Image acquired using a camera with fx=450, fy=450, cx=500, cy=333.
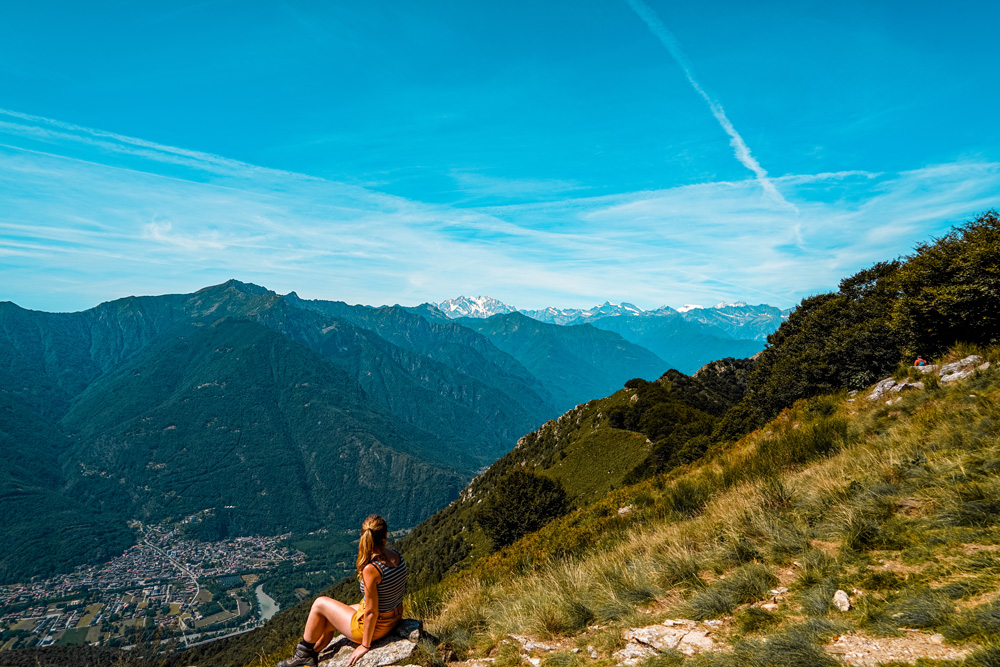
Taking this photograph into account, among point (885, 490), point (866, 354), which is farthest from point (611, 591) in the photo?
point (866, 354)

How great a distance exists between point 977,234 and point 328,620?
96.5 ft

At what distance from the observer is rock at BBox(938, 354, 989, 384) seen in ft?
45.9

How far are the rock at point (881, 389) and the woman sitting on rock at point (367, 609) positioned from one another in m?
17.4

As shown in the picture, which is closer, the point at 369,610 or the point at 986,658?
the point at 986,658

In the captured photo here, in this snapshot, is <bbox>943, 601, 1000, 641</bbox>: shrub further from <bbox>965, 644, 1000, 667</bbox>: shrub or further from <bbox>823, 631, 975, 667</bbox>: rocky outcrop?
<bbox>965, 644, 1000, 667</bbox>: shrub

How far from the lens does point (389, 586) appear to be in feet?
23.7

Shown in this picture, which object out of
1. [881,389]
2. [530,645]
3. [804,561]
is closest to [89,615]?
[530,645]

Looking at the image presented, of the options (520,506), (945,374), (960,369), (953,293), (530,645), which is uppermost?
(953,293)

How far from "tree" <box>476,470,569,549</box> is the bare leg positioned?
101 ft

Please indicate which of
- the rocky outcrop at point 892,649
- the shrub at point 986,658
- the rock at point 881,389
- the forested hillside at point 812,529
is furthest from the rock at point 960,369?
the shrub at point 986,658

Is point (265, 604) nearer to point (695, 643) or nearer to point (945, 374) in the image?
point (945, 374)

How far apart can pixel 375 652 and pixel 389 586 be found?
0.88m

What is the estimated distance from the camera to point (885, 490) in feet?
26.5

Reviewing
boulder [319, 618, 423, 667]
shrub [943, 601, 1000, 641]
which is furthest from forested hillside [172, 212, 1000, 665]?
boulder [319, 618, 423, 667]
